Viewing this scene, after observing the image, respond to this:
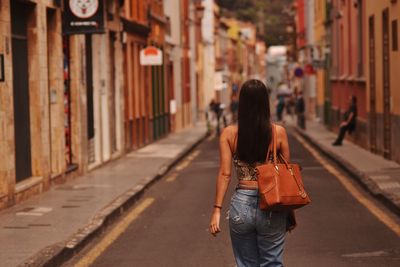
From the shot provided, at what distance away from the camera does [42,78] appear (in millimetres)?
19812

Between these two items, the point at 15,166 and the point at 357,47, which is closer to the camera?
the point at 15,166

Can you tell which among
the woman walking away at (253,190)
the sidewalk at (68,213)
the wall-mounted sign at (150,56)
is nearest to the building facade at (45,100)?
the sidewalk at (68,213)

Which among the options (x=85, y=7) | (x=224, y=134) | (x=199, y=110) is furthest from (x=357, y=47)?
(x=199, y=110)

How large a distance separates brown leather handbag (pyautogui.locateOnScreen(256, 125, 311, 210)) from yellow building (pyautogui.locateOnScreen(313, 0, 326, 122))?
4196 centimetres

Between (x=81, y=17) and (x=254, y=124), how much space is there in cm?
1458

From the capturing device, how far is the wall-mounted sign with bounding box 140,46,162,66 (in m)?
35.9

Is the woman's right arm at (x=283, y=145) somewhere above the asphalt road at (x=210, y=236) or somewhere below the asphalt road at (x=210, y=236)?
above

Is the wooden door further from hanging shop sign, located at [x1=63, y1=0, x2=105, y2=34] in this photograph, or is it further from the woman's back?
the woman's back

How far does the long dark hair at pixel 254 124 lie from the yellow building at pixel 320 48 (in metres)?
41.8

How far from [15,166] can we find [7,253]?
6.41 metres

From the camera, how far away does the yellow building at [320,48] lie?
50350mm

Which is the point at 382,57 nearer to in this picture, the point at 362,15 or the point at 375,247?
the point at 362,15

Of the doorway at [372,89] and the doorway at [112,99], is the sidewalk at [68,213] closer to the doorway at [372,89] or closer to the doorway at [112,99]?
the doorway at [112,99]

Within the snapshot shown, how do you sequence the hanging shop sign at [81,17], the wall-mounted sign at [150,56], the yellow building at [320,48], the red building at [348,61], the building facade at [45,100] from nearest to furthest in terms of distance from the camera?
the building facade at [45,100], the hanging shop sign at [81,17], the red building at [348,61], the wall-mounted sign at [150,56], the yellow building at [320,48]
